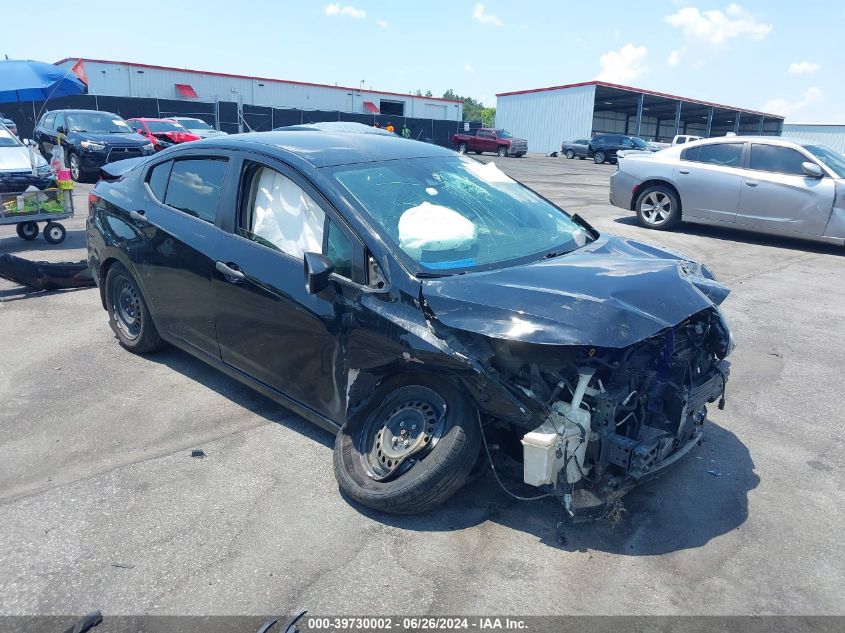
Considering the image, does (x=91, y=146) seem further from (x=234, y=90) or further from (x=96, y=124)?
(x=234, y=90)

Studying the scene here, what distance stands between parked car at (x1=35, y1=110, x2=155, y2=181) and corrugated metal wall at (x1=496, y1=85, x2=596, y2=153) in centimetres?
3677

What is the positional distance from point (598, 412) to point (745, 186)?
8.35 meters

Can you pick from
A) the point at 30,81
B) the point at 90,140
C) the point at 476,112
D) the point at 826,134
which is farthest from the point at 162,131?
the point at 476,112

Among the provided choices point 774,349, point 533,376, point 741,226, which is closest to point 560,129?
point 741,226

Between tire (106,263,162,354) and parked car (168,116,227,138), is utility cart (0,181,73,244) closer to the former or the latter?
tire (106,263,162,354)

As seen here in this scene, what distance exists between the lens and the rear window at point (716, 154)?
10.1m

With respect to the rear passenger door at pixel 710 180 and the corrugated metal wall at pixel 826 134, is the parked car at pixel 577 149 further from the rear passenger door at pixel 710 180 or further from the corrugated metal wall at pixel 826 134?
the rear passenger door at pixel 710 180

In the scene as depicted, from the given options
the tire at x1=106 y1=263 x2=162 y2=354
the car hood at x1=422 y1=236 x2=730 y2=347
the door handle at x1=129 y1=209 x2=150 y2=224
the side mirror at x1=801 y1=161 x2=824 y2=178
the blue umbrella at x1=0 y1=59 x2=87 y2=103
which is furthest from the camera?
the blue umbrella at x1=0 y1=59 x2=87 y2=103

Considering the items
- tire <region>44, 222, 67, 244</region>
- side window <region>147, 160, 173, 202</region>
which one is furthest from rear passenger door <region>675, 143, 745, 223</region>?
tire <region>44, 222, 67, 244</region>

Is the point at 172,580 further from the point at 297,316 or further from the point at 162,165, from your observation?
the point at 162,165

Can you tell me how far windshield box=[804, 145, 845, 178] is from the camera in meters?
9.43

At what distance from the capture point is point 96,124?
16.7 m

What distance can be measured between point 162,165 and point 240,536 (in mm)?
2907

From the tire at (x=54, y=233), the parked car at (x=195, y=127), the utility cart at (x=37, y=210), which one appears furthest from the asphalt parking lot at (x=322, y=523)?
the parked car at (x=195, y=127)
